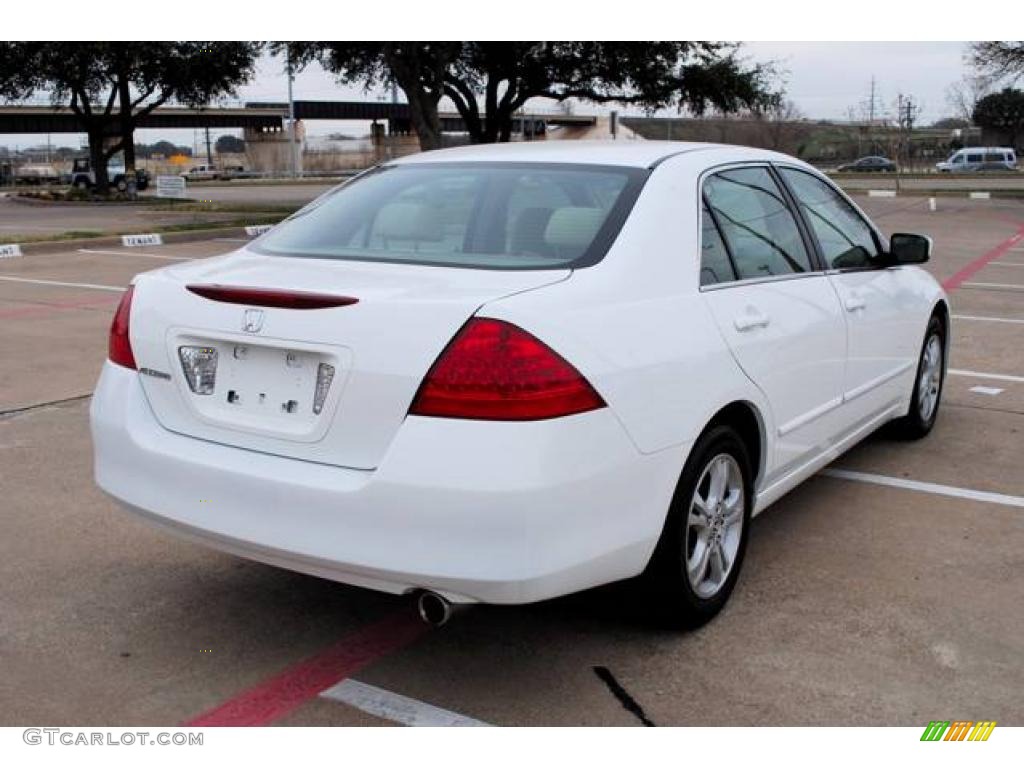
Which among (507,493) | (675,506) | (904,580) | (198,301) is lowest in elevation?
(904,580)

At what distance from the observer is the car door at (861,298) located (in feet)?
15.4

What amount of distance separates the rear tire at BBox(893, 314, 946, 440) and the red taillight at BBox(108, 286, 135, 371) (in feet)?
13.0

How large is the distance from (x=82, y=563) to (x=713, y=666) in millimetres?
2429

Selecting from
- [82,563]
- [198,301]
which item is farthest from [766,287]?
[82,563]

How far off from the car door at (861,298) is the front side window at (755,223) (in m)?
0.20

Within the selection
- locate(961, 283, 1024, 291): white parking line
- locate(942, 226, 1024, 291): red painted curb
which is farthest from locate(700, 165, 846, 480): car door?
locate(961, 283, 1024, 291): white parking line

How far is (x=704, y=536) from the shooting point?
12.0ft

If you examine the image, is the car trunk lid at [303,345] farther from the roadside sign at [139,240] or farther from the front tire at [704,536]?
the roadside sign at [139,240]

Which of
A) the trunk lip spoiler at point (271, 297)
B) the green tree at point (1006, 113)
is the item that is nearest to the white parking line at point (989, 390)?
the trunk lip spoiler at point (271, 297)

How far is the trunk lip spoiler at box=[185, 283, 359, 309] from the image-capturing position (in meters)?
3.10

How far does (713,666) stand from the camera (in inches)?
135

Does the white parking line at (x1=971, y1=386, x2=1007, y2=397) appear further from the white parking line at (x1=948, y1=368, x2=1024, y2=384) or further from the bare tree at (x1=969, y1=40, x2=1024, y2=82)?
the bare tree at (x1=969, y1=40, x2=1024, y2=82)

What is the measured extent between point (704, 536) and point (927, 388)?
2.95 metres

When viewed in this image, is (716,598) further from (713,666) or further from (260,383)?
(260,383)
